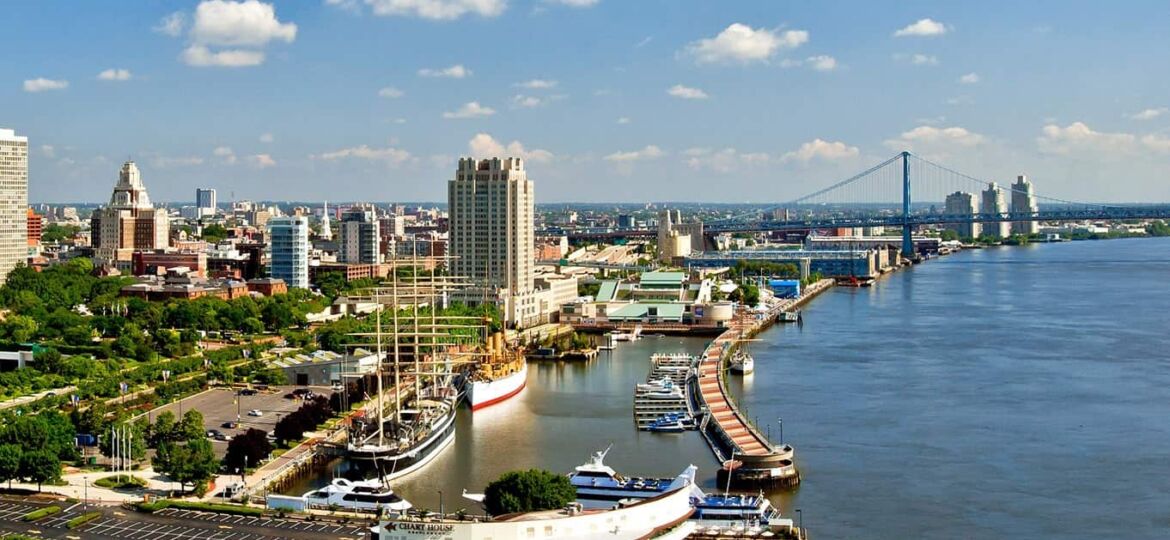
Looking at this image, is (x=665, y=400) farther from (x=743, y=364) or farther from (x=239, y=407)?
(x=239, y=407)

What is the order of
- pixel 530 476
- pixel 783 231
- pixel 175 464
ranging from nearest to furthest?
pixel 530 476
pixel 175 464
pixel 783 231

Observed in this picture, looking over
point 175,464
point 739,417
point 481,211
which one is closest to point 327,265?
point 481,211

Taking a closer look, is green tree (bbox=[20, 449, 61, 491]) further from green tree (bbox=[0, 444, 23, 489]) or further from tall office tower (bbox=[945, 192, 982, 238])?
tall office tower (bbox=[945, 192, 982, 238])

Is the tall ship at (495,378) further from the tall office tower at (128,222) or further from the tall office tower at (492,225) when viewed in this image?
the tall office tower at (128,222)

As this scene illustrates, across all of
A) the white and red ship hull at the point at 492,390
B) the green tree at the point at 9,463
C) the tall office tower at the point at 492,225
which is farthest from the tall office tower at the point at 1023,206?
the green tree at the point at 9,463

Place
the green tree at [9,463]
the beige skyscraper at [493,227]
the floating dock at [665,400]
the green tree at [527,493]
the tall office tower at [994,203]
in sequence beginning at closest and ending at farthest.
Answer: the green tree at [527,493] → the green tree at [9,463] → the floating dock at [665,400] → the beige skyscraper at [493,227] → the tall office tower at [994,203]

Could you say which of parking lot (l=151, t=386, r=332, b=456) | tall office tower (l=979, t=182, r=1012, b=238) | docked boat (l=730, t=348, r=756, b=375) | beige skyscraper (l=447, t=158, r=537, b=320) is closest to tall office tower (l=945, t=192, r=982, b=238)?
tall office tower (l=979, t=182, r=1012, b=238)

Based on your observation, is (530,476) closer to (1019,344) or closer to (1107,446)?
(1107,446)
